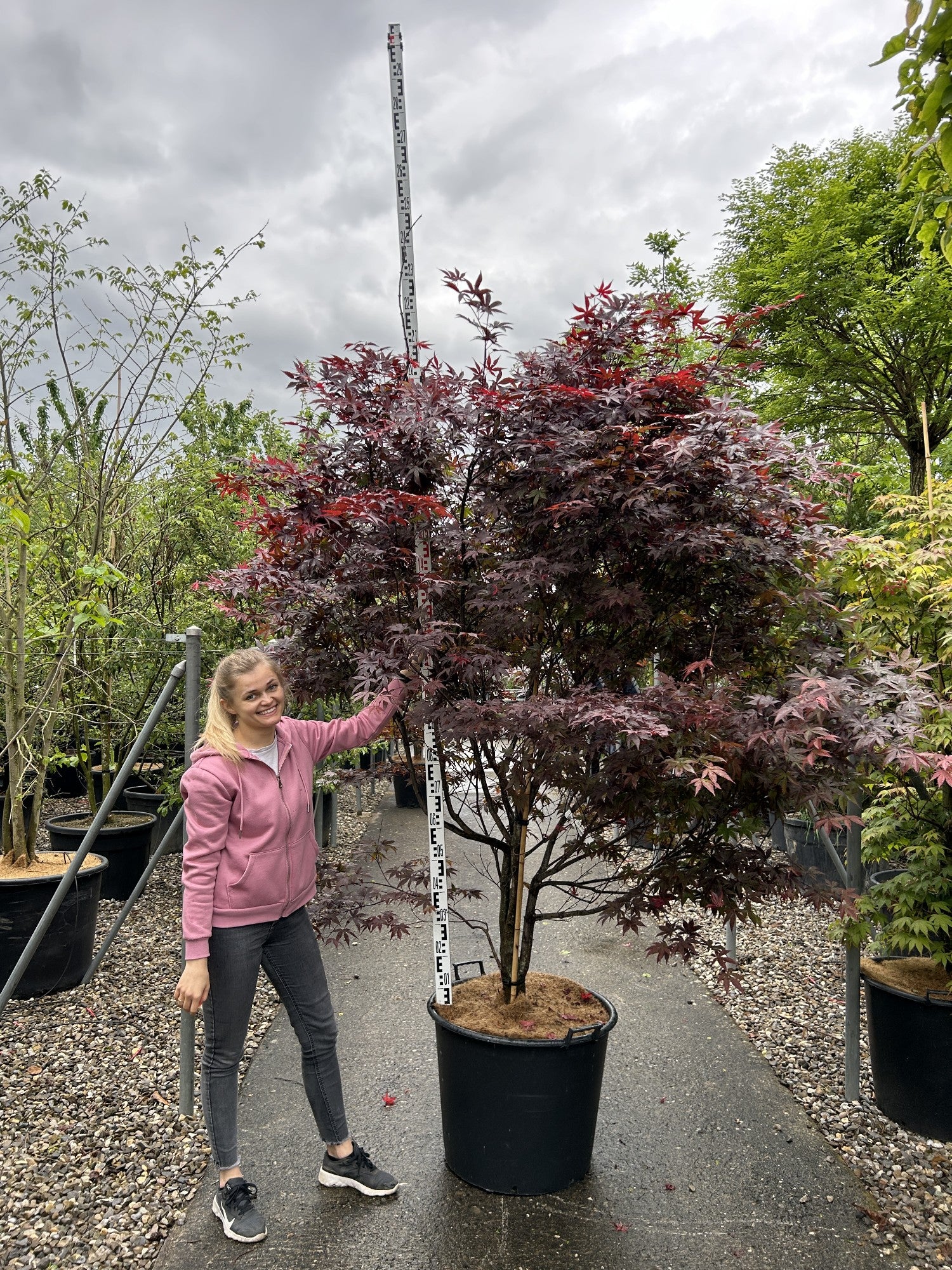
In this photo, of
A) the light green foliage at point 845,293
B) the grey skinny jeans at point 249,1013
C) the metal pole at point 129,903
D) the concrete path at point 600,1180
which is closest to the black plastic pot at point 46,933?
the metal pole at point 129,903

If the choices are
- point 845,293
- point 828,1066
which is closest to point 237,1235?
point 828,1066

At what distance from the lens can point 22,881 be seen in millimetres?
4266

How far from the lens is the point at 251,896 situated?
Result: 8.32 ft

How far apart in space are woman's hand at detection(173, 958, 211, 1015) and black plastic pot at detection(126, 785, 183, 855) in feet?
14.3

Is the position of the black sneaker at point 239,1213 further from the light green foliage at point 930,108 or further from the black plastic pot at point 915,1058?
the light green foliage at point 930,108

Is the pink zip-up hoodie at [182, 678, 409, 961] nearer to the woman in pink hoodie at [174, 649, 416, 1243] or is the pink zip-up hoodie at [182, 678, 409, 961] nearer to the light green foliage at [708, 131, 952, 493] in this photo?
A: the woman in pink hoodie at [174, 649, 416, 1243]

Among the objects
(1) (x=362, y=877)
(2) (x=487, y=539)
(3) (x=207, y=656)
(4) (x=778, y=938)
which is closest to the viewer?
(2) (x=487, y=539)

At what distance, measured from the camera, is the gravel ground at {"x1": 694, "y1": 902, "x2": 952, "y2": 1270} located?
2734mm

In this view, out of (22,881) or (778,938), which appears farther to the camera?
(778,938)

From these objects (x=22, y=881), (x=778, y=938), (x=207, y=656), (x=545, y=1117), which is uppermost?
(x=207, y=656)

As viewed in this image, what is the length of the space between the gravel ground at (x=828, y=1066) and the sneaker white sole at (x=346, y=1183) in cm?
149

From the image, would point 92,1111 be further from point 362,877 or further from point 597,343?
point 597,343

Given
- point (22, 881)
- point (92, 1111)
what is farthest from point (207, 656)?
point (92, 1111)

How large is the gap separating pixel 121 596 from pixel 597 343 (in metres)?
4.38
